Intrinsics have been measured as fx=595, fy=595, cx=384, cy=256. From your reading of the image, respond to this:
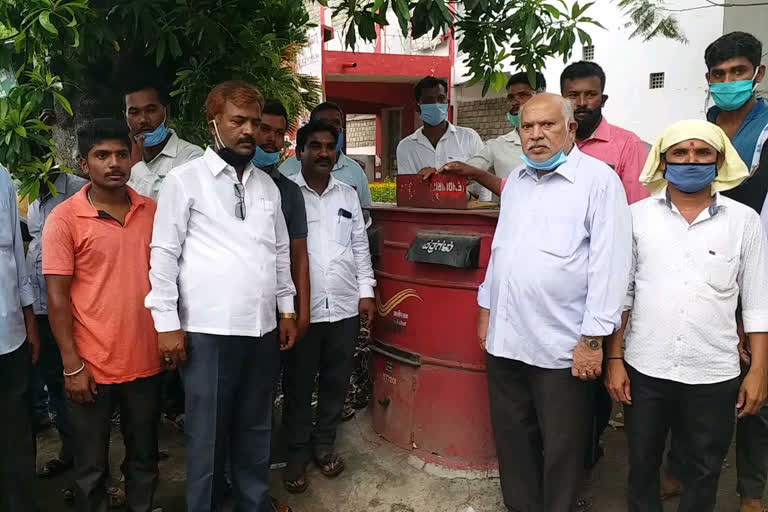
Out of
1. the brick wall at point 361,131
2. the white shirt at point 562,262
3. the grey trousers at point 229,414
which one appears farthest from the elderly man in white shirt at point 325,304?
the brick wall at point 361,131

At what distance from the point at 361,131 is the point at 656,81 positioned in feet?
33.9

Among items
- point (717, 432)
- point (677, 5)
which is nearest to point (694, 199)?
point (717, 432)

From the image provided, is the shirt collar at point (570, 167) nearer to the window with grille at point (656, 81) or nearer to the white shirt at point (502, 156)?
the white shirt at point (502, 156)

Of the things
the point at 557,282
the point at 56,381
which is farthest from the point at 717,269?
the point at 56,381

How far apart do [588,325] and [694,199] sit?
2.22 feet

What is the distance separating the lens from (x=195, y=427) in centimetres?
255

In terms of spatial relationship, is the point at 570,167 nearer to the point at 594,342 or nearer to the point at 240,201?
the point at 594,342

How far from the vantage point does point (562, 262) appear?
97.2 inches

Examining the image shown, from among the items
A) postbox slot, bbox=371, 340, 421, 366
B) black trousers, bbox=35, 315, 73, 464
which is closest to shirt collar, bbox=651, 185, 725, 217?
postbox slot, bbox=371, 340, 421, 366

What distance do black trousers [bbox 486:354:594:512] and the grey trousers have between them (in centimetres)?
107

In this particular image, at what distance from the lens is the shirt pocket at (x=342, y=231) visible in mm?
3305

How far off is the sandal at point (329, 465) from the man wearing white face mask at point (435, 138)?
7.60 ft

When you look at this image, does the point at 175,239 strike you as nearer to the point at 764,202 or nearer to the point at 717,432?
the point at 717,432

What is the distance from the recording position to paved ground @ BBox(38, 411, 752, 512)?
3.15 meters
